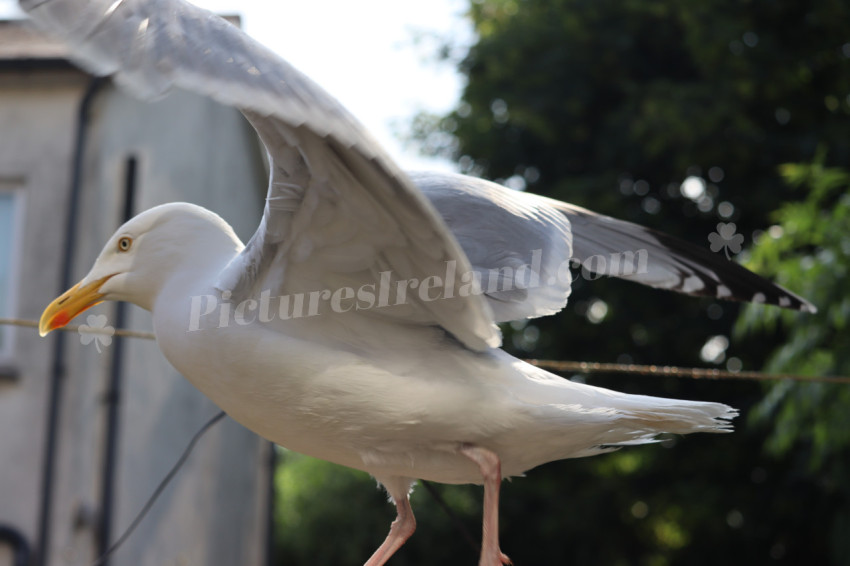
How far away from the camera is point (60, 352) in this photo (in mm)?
4926

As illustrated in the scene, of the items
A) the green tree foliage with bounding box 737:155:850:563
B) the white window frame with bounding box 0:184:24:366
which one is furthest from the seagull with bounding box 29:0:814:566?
the white window frame with bounding box 0:184:24:366

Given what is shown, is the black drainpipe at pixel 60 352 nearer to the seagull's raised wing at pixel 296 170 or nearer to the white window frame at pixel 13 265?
the white window frame at pixel 13 265

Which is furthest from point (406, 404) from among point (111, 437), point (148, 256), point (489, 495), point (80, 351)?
point (80, 351)

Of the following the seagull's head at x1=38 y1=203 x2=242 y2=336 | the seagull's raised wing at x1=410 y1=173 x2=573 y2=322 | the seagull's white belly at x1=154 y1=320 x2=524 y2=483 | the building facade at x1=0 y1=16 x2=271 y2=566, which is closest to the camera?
the seagull's white belly at x1=154 y1=320 x2=524 y2=483

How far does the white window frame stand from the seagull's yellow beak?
374 cm

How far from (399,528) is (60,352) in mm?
3780

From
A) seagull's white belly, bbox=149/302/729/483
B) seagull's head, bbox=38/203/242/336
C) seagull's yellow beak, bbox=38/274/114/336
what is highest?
seagull's head, bbox=38/203/242/336

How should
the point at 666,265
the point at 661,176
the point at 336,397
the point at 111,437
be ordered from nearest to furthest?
the point at 336,397, the point at 666,265, the point at 111,437, the point at 661,176

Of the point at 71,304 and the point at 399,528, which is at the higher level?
the point at 71,304

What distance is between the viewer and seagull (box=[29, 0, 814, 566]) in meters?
1.13

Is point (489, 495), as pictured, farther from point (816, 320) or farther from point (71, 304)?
point (816, 320)

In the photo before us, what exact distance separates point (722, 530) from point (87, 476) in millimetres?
5091

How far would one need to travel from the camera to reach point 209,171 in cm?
632

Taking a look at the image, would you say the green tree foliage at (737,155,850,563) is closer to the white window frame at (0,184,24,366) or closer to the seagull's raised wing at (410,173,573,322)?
the seagull's raised wing at (410,173,573,322)
